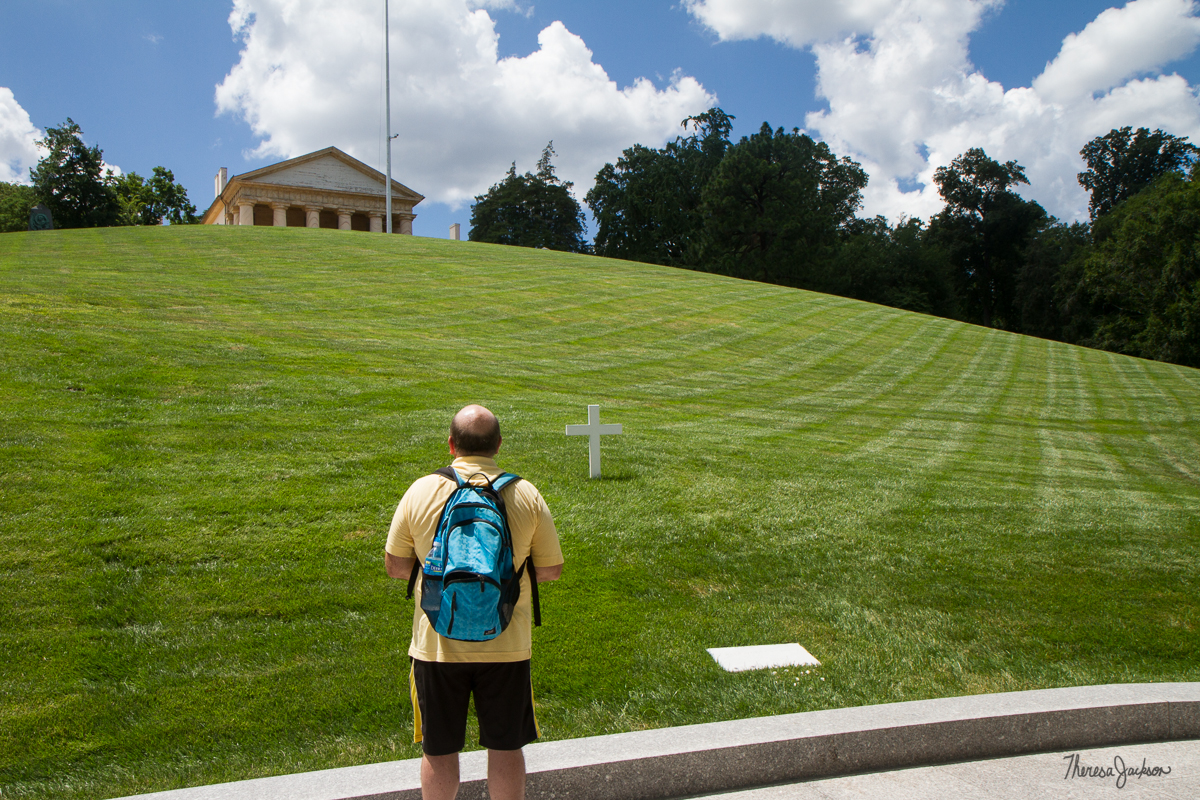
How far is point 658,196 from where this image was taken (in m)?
71.9

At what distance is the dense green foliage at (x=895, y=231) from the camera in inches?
2203

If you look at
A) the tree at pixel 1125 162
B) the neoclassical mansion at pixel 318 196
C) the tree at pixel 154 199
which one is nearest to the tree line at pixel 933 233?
the tree at pixel 1125 162

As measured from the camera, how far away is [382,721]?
13.4 feet

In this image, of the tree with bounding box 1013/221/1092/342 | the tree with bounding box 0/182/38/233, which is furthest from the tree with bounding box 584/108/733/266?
the tree with bounding box 0/182/38/233

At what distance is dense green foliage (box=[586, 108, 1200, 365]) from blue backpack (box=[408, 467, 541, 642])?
2190 inches

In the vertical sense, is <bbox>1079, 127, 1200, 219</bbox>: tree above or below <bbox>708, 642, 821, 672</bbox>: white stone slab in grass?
above

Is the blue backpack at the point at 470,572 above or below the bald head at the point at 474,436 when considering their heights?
below

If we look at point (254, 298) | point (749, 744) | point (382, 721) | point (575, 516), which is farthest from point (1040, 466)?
point (254, 298)

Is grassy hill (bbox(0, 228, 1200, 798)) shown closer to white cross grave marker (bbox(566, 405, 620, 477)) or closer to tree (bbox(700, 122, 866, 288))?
white cross grave marker (bbox(566, 405, 620, 477))

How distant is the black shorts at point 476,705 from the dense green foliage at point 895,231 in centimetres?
5556

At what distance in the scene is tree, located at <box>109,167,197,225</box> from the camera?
220ft

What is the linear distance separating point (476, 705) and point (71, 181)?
66.6 meters

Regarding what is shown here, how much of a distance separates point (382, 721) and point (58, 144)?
217 feet

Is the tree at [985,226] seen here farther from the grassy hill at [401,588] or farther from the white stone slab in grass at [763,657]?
the white stone slab in grass at [763,657]
